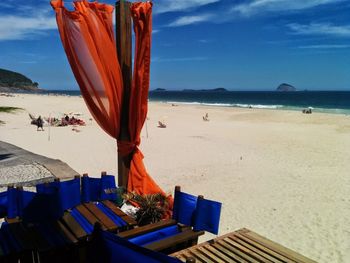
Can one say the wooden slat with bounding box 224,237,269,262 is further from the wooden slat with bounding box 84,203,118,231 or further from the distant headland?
the distant headland

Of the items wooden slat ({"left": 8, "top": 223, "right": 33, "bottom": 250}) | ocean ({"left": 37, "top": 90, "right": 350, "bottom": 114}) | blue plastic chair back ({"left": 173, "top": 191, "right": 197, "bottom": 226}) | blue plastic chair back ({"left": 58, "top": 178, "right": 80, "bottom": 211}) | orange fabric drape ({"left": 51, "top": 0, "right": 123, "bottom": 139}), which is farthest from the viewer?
ocean ({"left": 37, "top": 90, "right": 350, "bottom": 114})

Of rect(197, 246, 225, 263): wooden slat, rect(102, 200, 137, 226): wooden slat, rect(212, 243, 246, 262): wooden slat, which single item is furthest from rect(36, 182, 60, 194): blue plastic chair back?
rect(212, 243, 246, 262): wooden slat

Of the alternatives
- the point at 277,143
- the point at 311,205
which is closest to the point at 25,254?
the point at 311,205

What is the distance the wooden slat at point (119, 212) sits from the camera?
3257mm

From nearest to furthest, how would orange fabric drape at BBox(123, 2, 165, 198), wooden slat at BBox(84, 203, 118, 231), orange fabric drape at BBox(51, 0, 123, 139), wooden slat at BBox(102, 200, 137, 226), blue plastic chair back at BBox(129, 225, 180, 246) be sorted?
1. blue plastic chair back at BBox(129, 225, 180, 246)
2. wooden slat at BBox(84, 203, 118, 231)
3. wooden slat at BBox(102, 200, 137, 226)
4. orange fabric drape at BBox(51, 0, 123, 139)
5. orange fabric drape at BBox(123, 2, 165, 198)

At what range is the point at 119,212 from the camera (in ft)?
11.5

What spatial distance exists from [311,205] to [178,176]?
9.02ft

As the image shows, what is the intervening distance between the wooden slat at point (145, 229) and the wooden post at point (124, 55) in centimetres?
115

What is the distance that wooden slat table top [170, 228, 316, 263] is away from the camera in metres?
2.89

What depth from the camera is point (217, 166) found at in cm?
809

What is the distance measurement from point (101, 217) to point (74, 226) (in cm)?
33

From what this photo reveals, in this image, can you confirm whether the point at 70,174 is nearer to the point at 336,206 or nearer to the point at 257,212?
the point at 257,212

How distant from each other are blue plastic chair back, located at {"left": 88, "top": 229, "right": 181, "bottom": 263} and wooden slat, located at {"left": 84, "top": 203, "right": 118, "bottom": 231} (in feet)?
3.00

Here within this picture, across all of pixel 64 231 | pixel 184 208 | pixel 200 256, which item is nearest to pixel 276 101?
pixel 184 208
